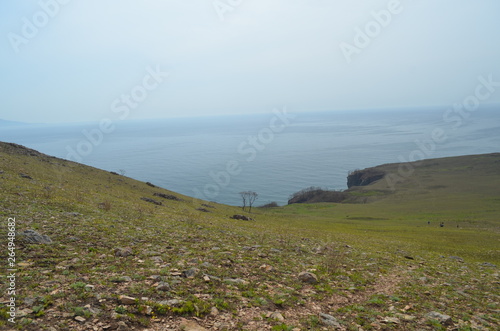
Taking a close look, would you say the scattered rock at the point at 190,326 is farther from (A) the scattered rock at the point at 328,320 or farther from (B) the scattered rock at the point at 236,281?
(A) the scattered rock at the point at 328,320

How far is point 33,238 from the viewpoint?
11.7m

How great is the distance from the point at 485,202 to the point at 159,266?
98.3 m

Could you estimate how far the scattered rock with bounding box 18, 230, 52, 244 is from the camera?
37.7ft

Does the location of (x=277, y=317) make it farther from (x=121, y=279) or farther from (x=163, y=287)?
(x=121, y=279)

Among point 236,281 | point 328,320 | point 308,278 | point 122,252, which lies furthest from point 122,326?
point 308,278

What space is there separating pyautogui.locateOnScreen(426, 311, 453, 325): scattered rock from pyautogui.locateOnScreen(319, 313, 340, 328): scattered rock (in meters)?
3.43

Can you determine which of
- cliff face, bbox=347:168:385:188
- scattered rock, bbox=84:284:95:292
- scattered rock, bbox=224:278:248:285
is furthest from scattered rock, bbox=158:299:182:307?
cliff face, bbox=347:168:385:188

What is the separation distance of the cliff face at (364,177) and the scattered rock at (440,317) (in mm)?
145116

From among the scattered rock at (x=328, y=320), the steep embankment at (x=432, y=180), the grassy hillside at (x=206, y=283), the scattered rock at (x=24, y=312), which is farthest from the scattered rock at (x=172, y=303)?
the steep embankment at (x=432, y=180)

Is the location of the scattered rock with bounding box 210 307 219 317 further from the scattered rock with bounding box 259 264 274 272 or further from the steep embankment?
the steep embankment

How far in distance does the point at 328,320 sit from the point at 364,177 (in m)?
150

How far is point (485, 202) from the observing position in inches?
3132

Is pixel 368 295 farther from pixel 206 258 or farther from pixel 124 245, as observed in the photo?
pixel 124 245

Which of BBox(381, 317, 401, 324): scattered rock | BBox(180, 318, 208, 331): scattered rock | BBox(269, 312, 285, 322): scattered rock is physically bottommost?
BBox(381, 317, 401, 324): scattered rock
